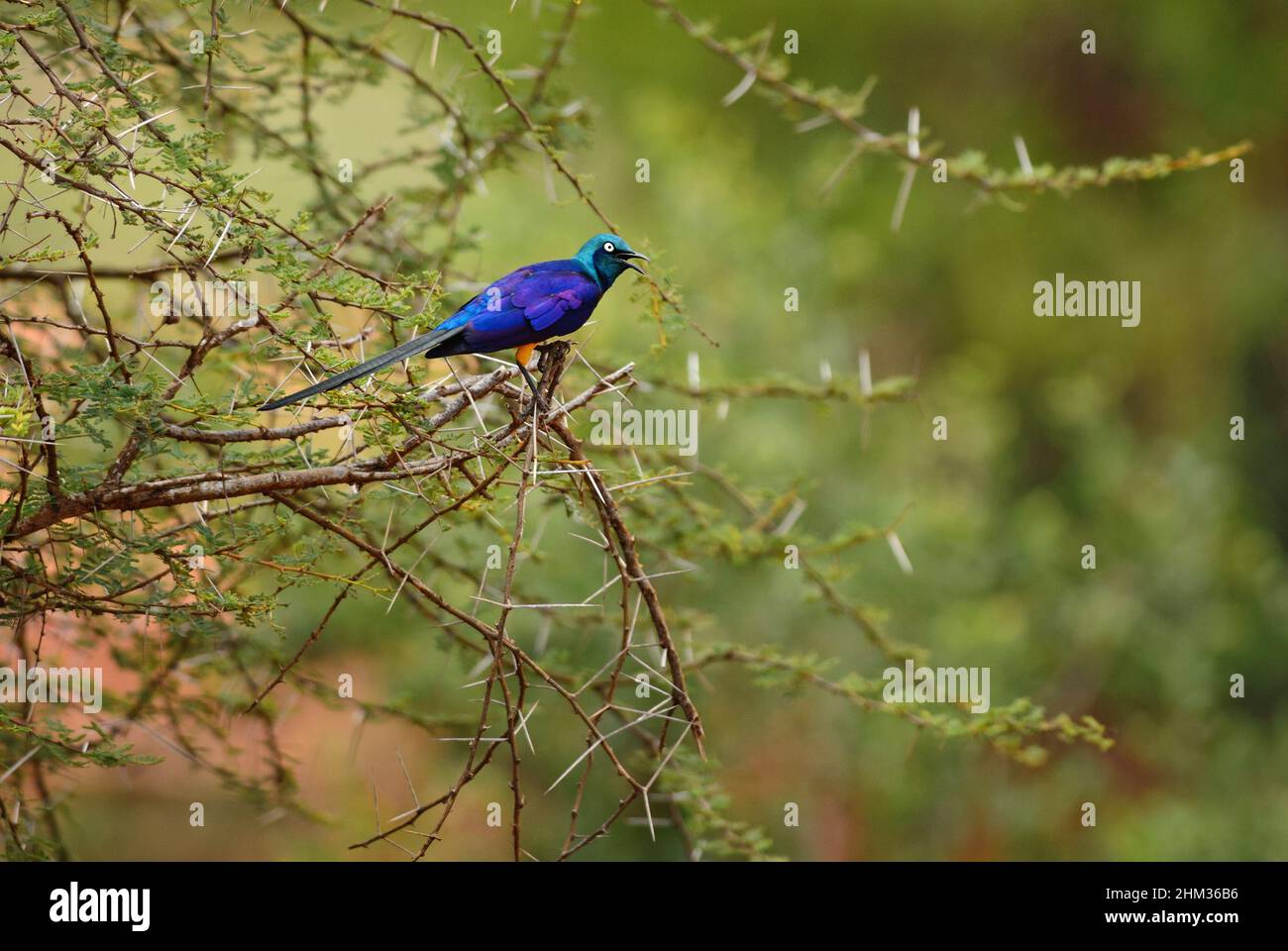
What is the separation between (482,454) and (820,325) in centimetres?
721

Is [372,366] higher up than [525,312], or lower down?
lower down

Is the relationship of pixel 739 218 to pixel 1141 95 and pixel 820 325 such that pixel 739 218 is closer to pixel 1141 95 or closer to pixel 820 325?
pixel 820 325

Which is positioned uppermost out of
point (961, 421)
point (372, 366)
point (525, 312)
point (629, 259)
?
point (961, 421)

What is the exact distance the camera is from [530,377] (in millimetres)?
2715

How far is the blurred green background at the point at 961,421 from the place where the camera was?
8.32 m

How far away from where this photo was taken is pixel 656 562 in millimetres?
4082

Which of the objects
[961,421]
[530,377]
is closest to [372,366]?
[530,377]

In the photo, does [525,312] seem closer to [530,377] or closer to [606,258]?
[530,377]

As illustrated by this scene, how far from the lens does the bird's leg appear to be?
8.13ft

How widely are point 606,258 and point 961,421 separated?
282 inches

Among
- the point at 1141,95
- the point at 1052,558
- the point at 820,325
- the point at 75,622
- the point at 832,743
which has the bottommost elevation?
the point at 832,743

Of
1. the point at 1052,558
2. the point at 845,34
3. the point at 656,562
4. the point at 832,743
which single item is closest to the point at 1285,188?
the point at 845,34

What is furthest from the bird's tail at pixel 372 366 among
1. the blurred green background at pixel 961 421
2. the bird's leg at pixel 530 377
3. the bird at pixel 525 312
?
the blurred green background at pixel 961 421

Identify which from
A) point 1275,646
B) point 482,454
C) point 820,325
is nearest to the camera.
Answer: point 482,454
